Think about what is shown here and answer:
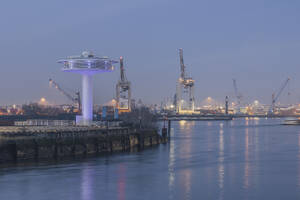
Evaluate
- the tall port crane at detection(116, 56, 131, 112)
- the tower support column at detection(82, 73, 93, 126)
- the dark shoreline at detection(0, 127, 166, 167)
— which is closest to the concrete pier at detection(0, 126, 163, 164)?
the dark shoreline at detection(0, 127, 166, 167)

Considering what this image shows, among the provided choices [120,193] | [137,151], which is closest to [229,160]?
[137,151]

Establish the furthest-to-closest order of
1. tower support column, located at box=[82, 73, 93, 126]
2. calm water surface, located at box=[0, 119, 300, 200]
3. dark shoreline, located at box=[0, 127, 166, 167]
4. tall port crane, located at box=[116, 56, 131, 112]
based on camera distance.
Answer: tall port crane, located at box=[116, 56, 131, 112] < tower support column, located at box=[82, 73, 93, 126] < dark shoreline, located at box=[0, 127, 166, 167] < calm water surface, located at box=[0, 119, 300, 200]

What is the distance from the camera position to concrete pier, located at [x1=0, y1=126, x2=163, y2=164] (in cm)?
3256

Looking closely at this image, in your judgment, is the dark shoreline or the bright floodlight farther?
the bright floodlight

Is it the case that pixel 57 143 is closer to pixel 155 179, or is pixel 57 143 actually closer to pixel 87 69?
pixel 155 179

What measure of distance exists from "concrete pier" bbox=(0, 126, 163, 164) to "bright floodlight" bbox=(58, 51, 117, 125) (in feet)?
31.3

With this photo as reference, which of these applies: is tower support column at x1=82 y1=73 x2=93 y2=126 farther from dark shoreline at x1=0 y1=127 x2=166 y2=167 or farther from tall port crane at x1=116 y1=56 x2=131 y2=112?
tall port crane at x1=116 y1=56 x2=131 y2=112

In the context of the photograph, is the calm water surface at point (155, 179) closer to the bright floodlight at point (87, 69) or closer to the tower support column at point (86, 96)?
the tower support column at point (86, 96)

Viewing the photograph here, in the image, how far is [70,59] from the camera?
183ft

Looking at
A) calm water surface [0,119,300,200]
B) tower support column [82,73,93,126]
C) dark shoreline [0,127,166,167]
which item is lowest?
calm water surface [0,119,300,200]

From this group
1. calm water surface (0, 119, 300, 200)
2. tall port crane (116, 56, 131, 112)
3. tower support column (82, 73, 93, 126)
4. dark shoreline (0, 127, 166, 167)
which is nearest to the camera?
calm water surface (0, 119, 300, 200)

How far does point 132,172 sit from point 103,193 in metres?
6.75

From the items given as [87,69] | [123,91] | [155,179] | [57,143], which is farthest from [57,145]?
[123,91]

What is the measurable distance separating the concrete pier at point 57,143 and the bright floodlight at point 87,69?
9549 millimetres
